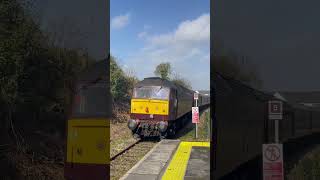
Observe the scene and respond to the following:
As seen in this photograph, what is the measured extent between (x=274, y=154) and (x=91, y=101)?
2.46 m

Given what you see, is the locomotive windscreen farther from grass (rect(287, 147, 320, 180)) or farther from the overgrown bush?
grass (rect(287, 147, 320, 180))

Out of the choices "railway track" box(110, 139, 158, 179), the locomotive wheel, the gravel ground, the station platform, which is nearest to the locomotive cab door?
"railway track" box(110, 139, 158, 179)

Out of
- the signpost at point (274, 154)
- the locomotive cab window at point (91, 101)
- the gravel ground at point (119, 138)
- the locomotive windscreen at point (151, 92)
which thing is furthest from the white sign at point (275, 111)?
the locomotive windscreen at point (151, 92)

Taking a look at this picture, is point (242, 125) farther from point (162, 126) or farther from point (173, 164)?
point (162, 126)

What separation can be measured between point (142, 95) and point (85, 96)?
1443cm

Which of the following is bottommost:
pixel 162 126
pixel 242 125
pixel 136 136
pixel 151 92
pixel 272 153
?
pixel 136 136

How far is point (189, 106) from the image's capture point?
90.6ft

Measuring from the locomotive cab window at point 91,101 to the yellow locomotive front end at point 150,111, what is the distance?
13.5 m

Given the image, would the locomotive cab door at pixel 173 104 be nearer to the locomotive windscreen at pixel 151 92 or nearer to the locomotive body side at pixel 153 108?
the locomotive body side at pixel 153 108

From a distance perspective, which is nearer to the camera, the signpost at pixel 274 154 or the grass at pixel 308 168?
the signpost at pixel 274 154

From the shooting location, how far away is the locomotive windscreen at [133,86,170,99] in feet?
65.1

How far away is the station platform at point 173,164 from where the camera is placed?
1107cm

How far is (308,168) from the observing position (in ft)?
18.3

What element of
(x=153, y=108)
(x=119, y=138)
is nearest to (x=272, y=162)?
(x=153, y=108)
